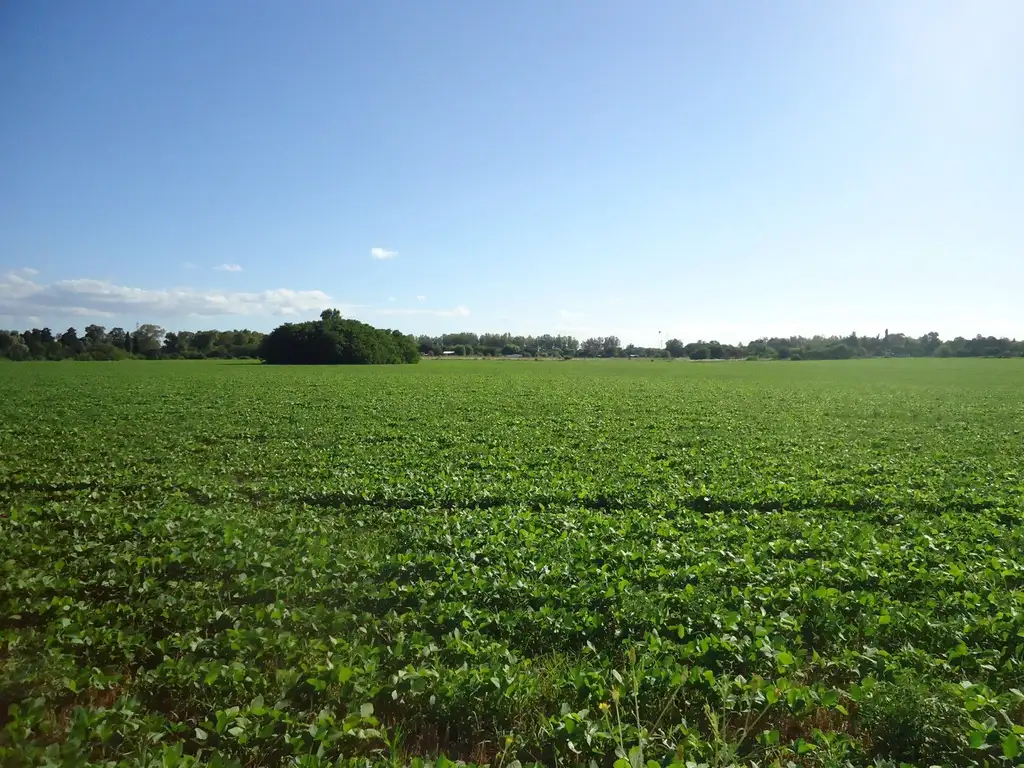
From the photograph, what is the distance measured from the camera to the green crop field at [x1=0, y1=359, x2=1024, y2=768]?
459cm

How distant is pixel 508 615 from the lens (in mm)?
6516

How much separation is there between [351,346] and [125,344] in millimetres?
55465

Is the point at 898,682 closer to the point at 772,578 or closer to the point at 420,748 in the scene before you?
the point at 772,578

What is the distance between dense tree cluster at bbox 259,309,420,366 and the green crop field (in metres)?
94.4

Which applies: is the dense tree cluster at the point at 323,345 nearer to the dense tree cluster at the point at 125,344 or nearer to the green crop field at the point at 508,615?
the dense tree cluster at the point at 125,344

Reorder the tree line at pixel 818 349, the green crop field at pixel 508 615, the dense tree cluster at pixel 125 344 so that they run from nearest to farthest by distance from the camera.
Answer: the green crop field at pixel 508 615 < the dense tree cluster at pixel 125 344 < the tree line at pixel 818 349

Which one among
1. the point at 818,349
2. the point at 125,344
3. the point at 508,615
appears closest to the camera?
the point at 508,615

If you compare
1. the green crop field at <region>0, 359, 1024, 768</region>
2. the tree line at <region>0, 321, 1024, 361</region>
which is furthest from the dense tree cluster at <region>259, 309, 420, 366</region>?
the green crop field at <region>0, 359, 1024, 768</region>

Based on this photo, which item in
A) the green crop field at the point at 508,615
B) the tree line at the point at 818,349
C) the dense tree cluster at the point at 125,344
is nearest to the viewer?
the green crop field at the point at 508,615

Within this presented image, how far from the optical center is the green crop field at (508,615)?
4590mm

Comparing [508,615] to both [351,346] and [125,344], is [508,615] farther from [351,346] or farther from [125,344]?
[125,344]

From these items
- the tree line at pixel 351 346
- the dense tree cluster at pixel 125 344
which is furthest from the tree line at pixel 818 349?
the dense tree cluster at pixel 125 344

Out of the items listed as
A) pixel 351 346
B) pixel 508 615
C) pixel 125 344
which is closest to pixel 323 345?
pixel 351 346

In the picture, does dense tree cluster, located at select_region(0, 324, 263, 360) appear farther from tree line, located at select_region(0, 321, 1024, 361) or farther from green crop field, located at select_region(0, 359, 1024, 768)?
green crop field, located at select_region(0, 359, 1024, 768)
